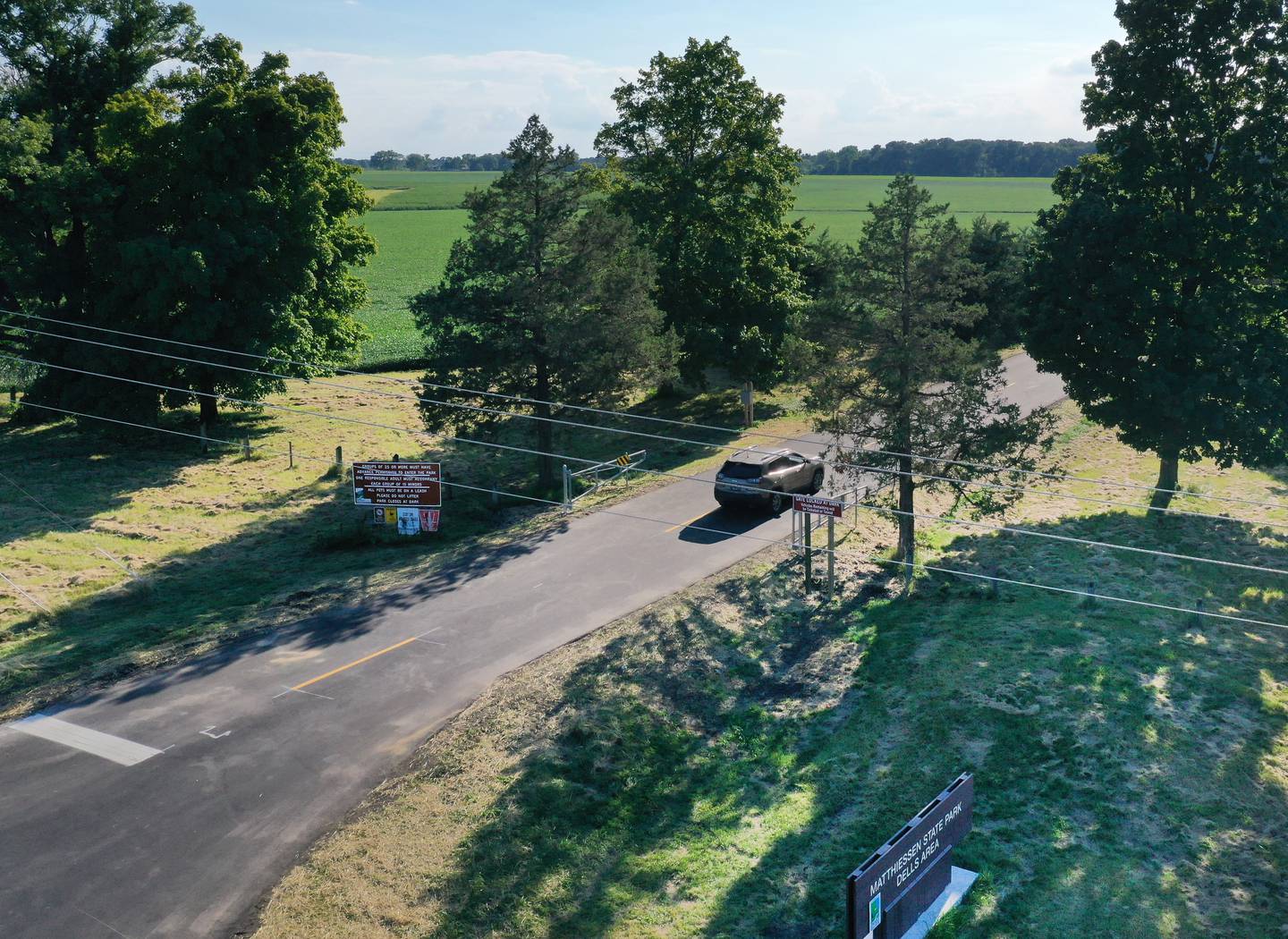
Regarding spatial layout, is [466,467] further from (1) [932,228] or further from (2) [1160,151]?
(2) [1160,151]

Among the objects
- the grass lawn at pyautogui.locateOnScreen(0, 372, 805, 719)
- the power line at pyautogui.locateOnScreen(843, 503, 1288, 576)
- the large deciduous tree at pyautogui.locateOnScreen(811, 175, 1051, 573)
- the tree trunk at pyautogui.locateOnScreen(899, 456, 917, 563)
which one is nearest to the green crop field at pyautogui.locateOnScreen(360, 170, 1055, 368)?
the grass lawn at pyautogui.locateOnScreen(0, 372, 805, 719)

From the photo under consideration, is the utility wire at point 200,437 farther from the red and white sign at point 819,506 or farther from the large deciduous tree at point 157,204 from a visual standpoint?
the red and white sign at point 819,506

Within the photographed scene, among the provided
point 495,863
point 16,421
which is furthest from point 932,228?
point 16,421

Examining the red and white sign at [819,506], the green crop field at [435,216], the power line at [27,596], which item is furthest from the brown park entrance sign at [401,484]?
the green crop field at [435,216]

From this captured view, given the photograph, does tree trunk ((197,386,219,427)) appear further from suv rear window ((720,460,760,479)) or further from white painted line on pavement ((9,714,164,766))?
white painted line on pavement ((9,714,164,766))

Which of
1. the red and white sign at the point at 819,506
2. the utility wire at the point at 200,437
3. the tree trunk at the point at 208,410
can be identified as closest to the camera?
the red and white sign at the point at 819,506

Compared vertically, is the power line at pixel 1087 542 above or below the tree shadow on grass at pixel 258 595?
above

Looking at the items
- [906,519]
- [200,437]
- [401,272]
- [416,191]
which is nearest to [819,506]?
[906,519]

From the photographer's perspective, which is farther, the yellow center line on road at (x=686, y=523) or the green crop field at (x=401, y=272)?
the green crop field at (x=401, y=272)
